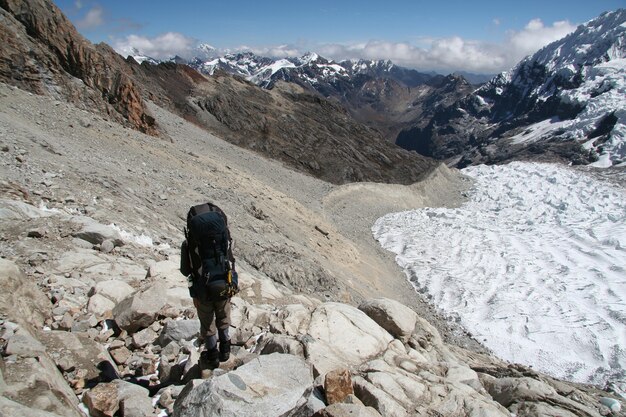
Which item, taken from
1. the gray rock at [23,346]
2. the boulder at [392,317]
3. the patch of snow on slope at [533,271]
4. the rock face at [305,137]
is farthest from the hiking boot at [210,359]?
the rock face at [305,137]

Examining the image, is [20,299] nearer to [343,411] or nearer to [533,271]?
[343,411]

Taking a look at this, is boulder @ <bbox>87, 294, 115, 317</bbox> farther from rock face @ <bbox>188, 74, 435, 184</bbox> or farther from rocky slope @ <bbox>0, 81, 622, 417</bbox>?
rock face @ <bbox>188, 74, 435, 184</bbox>

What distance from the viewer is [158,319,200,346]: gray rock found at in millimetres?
6770

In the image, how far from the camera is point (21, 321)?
564 cm

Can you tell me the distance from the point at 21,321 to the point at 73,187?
8.15m

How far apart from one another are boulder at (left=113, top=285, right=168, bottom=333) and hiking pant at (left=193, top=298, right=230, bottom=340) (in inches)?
57.9

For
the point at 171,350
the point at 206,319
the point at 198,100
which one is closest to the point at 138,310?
the point at 171,350

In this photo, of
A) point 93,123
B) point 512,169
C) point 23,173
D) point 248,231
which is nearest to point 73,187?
point 23,173

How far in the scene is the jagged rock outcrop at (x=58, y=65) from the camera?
2391 cm

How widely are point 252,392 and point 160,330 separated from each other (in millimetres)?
2800

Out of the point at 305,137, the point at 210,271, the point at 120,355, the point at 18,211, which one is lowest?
the point at 120,355

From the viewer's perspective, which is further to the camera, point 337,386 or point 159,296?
point 159,296

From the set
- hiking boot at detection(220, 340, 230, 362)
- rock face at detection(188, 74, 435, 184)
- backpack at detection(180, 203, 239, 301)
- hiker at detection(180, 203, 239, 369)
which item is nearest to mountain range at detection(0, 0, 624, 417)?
hiking boot at detection(220, 340, 230, 362)

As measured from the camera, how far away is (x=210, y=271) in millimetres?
5781
